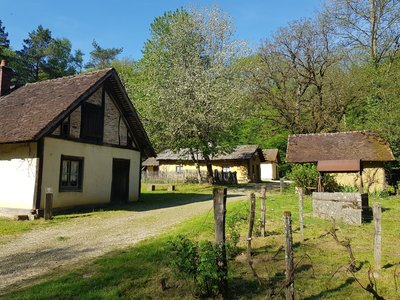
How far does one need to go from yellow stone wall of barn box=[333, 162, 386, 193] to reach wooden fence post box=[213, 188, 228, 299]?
2115cm

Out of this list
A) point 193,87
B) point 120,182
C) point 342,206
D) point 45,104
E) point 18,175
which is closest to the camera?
point 342,206

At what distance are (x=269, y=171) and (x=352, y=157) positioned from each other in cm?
3241

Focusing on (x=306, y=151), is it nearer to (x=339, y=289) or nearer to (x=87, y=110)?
(x=87, y=110)

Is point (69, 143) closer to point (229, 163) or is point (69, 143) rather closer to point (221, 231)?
point (221, 231)

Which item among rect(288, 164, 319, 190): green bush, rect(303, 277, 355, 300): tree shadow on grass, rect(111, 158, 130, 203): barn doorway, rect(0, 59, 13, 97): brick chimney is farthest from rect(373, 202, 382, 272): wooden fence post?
rect(0, 59, 13, 97): brick chimney

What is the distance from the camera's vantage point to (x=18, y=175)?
15859 mm

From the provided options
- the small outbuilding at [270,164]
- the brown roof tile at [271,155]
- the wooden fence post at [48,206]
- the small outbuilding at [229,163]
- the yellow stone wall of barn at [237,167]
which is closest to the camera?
the wooden fence post at [48,206]

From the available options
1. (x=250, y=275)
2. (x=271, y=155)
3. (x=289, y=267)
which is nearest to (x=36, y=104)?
(x=250, y=275)

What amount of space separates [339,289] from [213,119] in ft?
78.3

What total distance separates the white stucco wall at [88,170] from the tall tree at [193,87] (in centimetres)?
922

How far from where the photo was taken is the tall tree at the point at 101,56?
68.2 m

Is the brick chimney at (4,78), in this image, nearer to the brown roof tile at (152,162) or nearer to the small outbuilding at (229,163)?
the small outbuilding at (229,163)

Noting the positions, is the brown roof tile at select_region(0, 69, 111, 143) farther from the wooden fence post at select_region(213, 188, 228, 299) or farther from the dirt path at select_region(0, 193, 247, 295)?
the wooden fence post at select_region(213, 188, 228, 299)

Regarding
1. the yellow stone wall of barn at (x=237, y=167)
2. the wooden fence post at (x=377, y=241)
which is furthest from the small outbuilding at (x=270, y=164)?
the wooden fence post at (x=377, y=241)
